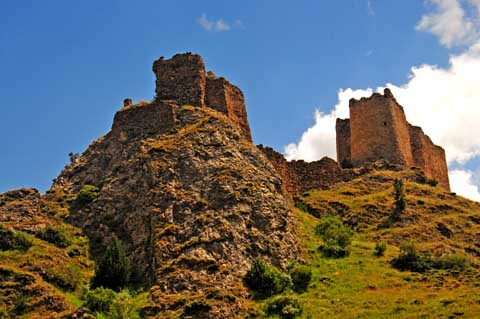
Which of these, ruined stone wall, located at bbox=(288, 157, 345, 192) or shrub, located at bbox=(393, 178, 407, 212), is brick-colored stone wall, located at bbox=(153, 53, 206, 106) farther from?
shrub, located at bbox=(393, 178, 407, 212)

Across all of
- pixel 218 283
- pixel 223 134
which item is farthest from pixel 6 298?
pixel 223 134

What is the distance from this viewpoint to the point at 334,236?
4841 centimetres

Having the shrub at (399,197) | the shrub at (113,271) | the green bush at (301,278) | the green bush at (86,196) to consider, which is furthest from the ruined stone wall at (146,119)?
the shrub at (399,197)

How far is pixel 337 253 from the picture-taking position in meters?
46.1

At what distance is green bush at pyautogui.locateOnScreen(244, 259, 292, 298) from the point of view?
38.8m

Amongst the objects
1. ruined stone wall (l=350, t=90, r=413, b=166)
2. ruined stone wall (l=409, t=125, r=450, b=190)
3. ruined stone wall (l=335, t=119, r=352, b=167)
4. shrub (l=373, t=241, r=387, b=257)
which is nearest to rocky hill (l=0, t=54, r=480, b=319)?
shrub (l=373, t=241, r=387, b=257)

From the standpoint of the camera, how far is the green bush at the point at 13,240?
40812 millimetres

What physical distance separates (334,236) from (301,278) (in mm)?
8252

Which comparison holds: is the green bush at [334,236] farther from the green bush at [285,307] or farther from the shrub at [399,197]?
the green bush at [285,307]

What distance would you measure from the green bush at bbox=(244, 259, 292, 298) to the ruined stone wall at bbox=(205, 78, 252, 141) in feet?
51.3

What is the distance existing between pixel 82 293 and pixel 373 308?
14886 millimetres

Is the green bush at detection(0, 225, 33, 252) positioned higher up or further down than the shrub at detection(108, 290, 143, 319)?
higher up

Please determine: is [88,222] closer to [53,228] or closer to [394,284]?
[53,228]

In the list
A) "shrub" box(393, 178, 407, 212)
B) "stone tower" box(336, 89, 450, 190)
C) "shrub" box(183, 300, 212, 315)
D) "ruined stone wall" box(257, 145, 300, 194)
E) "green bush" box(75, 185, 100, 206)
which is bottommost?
"shrub" box(183, 300, 212, 315)
